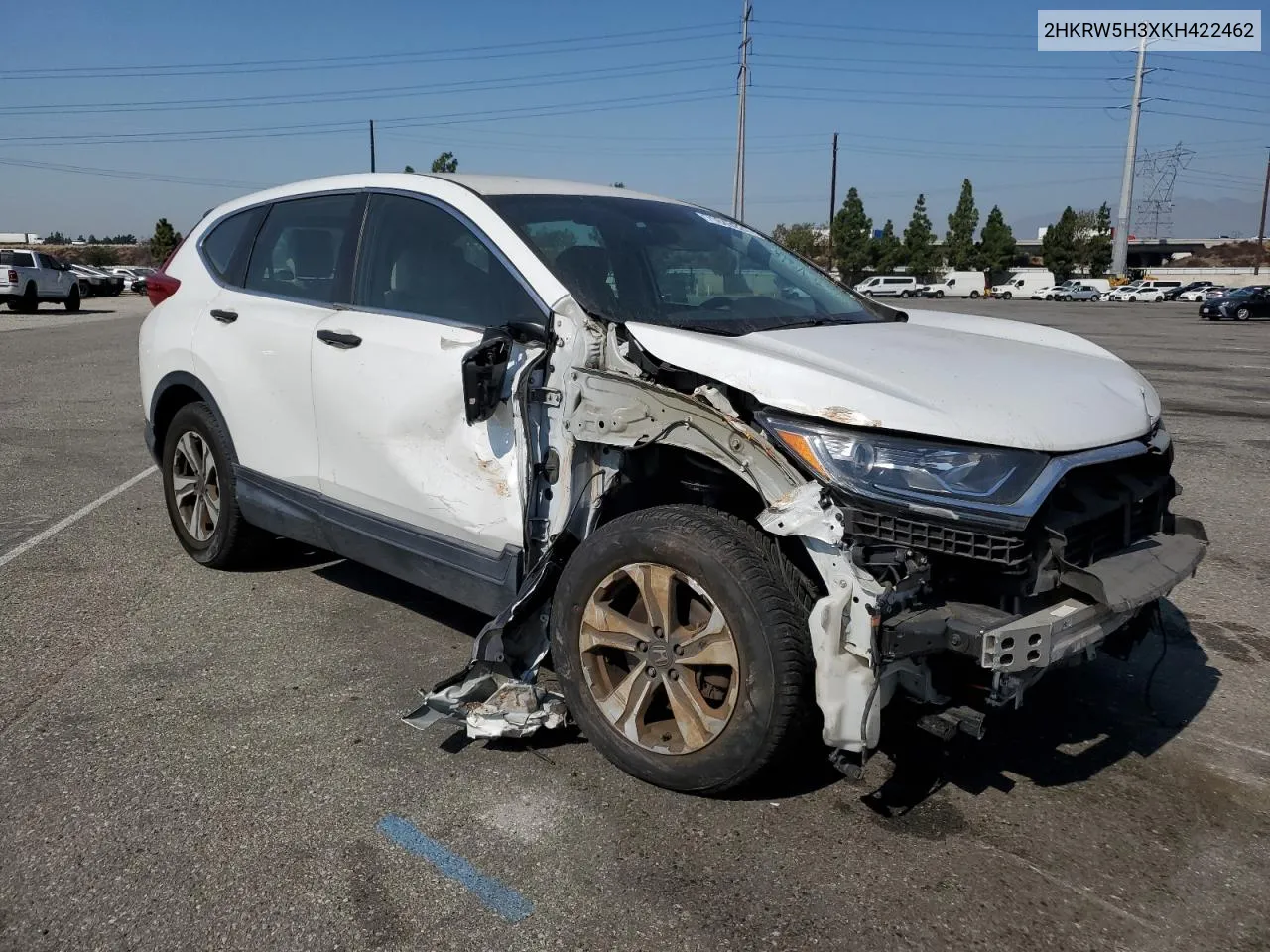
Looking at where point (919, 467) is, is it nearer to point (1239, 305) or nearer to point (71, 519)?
point (71, 519)

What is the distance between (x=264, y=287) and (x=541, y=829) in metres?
2.87

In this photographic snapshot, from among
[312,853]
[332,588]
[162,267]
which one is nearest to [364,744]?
[312,853]

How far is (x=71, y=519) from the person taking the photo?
637 centimetres

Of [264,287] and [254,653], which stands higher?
[264,287]

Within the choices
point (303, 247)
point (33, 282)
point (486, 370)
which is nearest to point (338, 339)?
point (303, 247)

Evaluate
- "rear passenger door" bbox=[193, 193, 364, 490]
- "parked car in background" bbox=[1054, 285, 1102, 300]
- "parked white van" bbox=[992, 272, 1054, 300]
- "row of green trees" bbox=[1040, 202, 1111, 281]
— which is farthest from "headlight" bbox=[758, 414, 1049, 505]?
"row of green trees" bbox=[1040, 202, 1111, 281]

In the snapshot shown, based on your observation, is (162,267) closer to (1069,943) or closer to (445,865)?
(445,865)

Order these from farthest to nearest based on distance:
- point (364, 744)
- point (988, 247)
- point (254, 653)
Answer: point (988, 247) → point (254, 653) → point (364, 744)

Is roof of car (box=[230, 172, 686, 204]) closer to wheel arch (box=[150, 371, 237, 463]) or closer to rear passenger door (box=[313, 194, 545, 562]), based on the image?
rear passenger door (box=[313, 194, 545, 562])

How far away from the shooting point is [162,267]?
17.6ft

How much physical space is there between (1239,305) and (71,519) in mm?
38479

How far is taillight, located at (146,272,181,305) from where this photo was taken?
522 cm

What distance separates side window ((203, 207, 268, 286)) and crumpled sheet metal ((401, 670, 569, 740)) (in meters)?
2.44

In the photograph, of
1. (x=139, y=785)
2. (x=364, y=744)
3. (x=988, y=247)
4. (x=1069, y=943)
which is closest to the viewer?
(x=1069, y=943)
